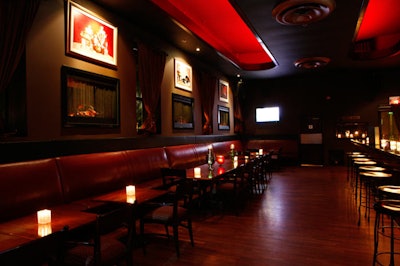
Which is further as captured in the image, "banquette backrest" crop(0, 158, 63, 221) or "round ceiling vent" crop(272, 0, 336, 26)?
"round ceiling vent" crop(272, 0, 336, 26)

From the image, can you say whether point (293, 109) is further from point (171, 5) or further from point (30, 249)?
point (30, 249)

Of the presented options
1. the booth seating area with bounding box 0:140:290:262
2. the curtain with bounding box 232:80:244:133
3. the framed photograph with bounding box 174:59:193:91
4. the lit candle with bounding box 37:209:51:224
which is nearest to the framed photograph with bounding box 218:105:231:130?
the curtain with bounding box 232:80:244:133

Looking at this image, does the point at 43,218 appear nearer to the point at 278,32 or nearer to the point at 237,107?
the point at 278,32

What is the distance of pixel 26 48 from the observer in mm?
3254

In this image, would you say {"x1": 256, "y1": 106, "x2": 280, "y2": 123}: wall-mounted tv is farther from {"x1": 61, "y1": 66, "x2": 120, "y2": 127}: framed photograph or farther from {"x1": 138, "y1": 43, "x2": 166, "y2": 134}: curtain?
{"x1": 61, "y1": 66, "x2": 120, "y2": 127}: framed photograph

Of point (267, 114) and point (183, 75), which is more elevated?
point (183, 75)

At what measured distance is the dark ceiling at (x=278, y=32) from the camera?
15.0 feet

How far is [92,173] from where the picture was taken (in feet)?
12.3

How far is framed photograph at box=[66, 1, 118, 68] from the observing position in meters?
3.80

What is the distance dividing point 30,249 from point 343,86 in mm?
11361

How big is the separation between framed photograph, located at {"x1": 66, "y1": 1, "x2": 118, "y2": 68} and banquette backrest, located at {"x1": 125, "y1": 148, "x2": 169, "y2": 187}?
158 centimetres

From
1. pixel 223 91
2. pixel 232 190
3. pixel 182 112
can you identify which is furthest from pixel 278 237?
pixel 223 91

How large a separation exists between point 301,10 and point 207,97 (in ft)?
13.3

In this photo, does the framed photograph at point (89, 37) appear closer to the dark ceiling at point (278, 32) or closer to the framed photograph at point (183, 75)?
the dark ceiling at point (278, 32)
